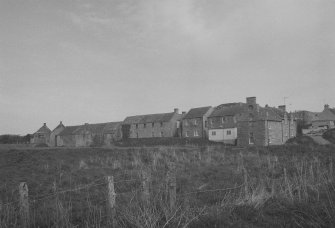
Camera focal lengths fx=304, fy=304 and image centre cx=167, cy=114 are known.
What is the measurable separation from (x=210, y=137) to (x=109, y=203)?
51.9 m

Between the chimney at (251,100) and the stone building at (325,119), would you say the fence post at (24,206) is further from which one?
the stone building at (325,119)

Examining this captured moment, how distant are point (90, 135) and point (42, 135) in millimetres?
16171

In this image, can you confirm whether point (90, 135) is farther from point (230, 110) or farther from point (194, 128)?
point (230, 110)

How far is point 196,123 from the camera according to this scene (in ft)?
208

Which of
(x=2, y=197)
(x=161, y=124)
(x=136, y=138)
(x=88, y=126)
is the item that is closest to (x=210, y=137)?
(x=161, y=124)

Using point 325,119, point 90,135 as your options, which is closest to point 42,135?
point 90,135

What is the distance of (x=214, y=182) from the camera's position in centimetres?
1389

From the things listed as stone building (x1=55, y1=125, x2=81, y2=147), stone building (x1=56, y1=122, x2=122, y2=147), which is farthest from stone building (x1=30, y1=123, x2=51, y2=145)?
stone building (x1=56, y1=122, x2=122, y2=147)

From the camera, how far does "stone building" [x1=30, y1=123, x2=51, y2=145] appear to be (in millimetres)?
83688

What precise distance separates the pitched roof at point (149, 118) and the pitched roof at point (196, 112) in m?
4.33

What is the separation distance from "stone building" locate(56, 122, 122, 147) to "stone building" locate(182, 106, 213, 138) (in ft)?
60.7

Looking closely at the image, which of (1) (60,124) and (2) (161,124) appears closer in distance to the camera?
(2) (161,124)

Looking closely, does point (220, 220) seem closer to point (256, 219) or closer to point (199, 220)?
point (199, 220)

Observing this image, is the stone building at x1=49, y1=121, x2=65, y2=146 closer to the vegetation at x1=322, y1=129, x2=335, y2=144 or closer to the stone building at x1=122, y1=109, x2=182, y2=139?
the stone building at x1=122, y1=109, x2=182, y2=139
